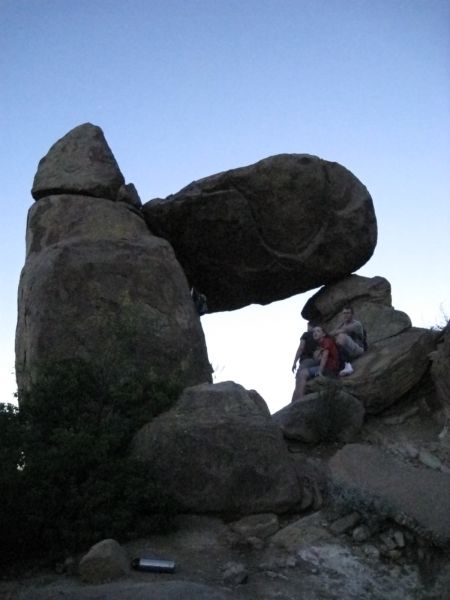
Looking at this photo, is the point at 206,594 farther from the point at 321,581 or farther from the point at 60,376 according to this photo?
the point at 60,376

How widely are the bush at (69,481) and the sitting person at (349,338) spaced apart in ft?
16.4

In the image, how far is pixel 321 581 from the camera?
7566mm

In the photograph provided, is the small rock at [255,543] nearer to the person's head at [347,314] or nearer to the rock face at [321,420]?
the rock face at [321,420]

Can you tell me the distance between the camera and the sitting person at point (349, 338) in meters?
13.7

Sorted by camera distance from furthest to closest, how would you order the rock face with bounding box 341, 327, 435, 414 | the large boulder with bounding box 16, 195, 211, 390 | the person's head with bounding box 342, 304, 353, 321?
the person's head with bounding box 342, 304, 353, 321 → the rock face with bounding box 341, 327, 435, 414 → the large boulder with bounding box 16, 195, 211, 390

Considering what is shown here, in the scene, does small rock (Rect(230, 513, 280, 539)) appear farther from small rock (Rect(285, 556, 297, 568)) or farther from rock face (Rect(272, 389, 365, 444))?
rock face (Rect(272, 389, 365, 444))

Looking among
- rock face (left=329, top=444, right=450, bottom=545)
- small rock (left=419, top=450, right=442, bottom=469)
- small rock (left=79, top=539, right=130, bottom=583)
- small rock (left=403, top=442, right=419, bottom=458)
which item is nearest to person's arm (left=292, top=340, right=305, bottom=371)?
small rock (left=403, top=442, right=419, bottom=458)

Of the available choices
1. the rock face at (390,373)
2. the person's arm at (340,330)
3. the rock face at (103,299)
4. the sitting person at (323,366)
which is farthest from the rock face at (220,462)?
the person's arm at (340,330)

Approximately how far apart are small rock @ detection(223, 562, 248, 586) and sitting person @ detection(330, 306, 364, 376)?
5708mm

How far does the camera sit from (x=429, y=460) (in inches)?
440

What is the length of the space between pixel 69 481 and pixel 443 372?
6.14 meters

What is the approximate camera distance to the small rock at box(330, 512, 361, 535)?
8523 millimetres

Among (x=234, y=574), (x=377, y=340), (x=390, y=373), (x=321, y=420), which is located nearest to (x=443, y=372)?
(x=390, y=373)

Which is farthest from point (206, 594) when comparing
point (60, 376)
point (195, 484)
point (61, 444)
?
point (60, 376)
